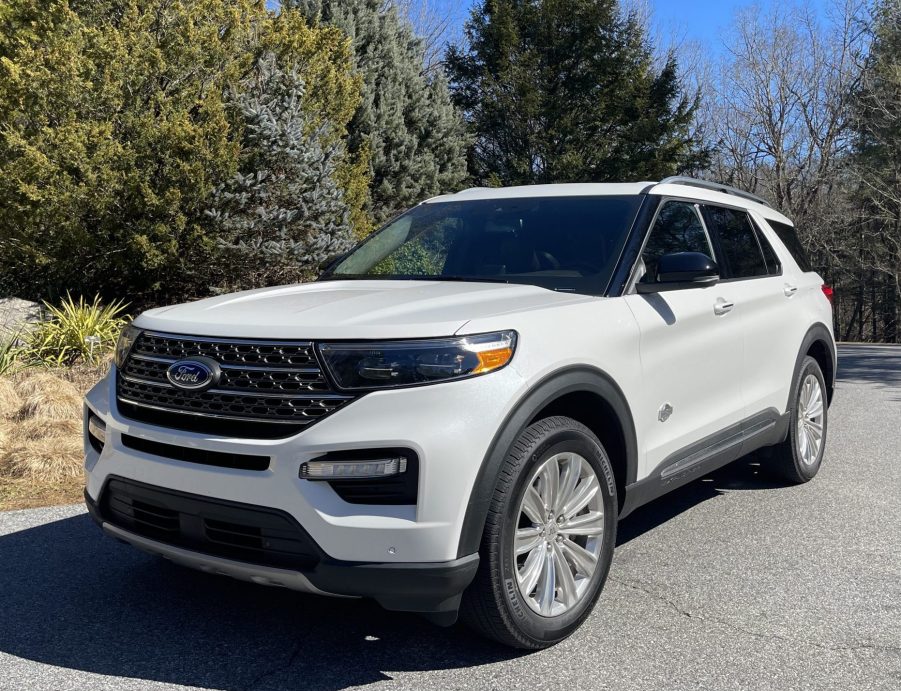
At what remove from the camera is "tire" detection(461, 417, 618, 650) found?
3.02 m

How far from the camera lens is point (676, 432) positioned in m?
4.06

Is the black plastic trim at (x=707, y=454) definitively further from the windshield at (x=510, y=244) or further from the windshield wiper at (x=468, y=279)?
the windshield wiper at (x=468, y=279)

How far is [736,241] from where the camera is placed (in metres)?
5.12

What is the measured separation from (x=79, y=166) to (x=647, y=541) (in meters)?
8.37

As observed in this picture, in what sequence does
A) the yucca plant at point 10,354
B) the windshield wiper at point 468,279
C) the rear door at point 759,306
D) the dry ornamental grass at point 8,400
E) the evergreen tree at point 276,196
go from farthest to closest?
the evergreen tree at point 276,196 → the yucca plant at point 10,354 → the dry ornamental grass at point 8,400 → the rear door at point 759,306 → the windshield wiper at point 468,279

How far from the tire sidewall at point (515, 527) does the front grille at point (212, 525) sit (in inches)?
27.2

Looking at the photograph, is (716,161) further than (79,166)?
Yes

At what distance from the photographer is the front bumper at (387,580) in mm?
2811

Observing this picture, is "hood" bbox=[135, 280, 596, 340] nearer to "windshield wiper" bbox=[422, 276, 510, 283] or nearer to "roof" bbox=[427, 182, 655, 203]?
"windshield wiper" bbox=[422, 276, 510, 283]

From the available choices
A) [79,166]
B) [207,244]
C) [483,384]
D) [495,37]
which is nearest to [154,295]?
[207,244]

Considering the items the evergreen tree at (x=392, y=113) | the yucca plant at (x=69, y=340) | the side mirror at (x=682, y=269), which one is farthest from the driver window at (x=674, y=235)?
the evergreen tree at (x=392, y=113)

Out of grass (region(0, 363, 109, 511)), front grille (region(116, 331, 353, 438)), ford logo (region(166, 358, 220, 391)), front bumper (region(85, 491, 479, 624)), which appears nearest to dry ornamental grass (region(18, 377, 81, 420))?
grass (region(0, 363, 109, 511))

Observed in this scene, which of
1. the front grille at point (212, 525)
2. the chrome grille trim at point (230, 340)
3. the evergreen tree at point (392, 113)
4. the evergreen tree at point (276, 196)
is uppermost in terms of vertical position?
the evergreen tree at point (392, 113)

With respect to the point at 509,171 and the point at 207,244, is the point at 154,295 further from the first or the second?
the point at 509,171
